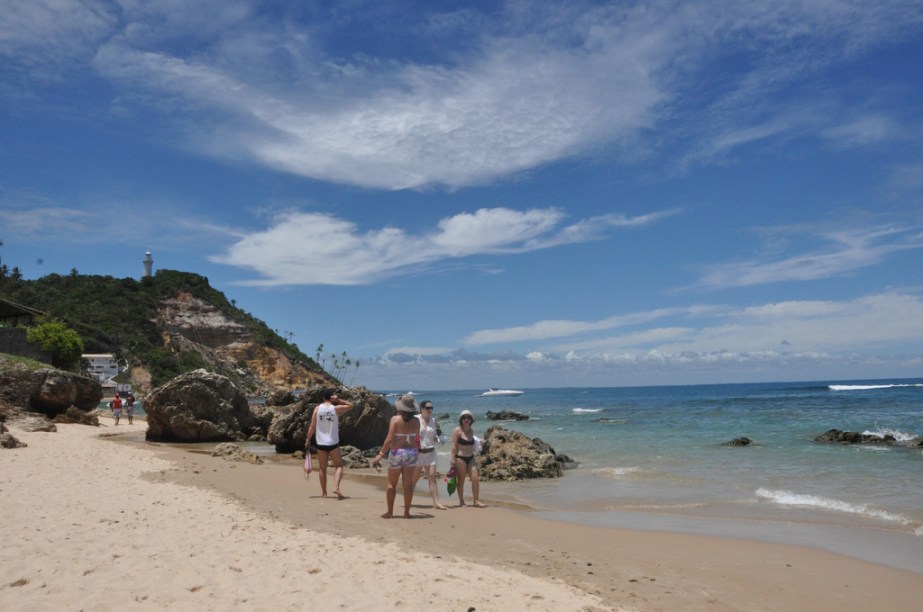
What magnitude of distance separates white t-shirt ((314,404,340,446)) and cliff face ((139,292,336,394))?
8983 centimetres

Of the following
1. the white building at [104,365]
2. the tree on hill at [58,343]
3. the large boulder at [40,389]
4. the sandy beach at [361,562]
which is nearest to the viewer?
the sandy beach at [361,562]

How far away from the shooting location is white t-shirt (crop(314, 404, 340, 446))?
10.3 metres

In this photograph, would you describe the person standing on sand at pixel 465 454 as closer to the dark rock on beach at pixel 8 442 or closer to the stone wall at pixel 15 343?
the dark rock on beach at pixel 8 442

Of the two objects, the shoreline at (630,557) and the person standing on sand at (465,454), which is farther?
the person standing on sand at (465,454)

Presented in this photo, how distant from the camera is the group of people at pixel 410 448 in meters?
8.88

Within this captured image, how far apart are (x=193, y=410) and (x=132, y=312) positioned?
86.8 meters

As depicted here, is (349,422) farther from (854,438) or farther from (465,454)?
(854,438)

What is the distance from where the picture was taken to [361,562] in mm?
6113

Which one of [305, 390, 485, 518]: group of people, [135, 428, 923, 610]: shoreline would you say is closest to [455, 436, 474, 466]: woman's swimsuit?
[305, 390, 485, 518]: group of people

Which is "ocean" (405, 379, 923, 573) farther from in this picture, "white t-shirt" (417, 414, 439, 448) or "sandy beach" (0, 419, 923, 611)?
"white t-shirt" (417, 414, 439, 448)

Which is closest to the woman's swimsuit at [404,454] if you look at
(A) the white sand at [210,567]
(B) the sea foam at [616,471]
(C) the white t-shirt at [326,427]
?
(A) the white sand at [210,567]

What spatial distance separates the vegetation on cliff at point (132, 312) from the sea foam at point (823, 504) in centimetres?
8559

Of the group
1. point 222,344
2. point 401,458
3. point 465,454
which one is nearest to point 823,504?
point 465,454

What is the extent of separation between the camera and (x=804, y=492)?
40.2 ft
